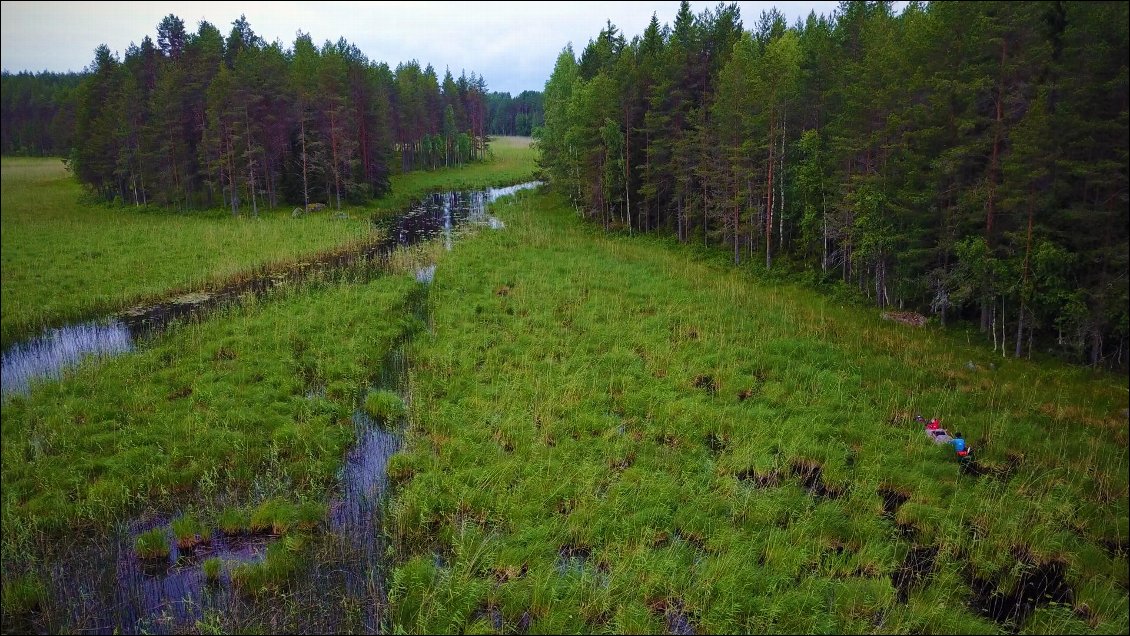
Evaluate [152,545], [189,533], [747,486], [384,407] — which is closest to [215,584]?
[189,533]

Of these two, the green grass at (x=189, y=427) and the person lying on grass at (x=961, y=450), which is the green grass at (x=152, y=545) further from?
the person lying on grass at (x=961, y=450)

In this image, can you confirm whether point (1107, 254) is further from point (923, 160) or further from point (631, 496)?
point (631, 496)

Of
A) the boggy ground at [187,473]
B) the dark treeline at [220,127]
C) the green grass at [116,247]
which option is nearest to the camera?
the boggy ground at [187,473]

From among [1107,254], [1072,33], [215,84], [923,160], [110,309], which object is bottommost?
[110,309]

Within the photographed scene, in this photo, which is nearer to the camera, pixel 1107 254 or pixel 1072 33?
pixel 1107 254

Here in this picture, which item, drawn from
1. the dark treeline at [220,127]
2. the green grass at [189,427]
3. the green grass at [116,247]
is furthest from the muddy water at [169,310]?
the dark treeline at [220,127]

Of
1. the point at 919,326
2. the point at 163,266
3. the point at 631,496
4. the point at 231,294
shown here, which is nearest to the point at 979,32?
the point at 919,326
